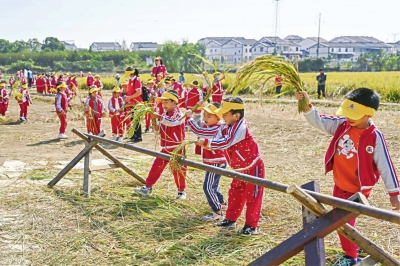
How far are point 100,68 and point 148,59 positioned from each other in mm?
9790

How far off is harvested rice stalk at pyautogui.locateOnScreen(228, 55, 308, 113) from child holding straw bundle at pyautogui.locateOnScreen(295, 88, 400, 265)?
0.31 feet

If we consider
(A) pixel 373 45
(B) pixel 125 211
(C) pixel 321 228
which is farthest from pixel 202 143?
(A) pixel 373 45

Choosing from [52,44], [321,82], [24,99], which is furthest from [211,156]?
[52,44]

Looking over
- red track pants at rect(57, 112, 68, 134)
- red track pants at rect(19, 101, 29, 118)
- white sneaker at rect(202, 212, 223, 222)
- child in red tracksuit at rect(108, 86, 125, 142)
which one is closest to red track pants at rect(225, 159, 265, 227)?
white sneaker at rect(202, 212, 223, 222)

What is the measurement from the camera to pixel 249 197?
→ 5.08 meters

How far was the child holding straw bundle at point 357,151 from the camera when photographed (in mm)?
3824

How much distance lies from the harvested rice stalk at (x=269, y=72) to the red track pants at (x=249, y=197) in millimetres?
1119

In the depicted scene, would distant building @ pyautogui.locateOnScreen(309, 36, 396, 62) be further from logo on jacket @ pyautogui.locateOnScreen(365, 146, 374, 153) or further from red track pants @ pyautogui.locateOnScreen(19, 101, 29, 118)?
logo on jacket @ pyautogui.locateOnScreen(365, 146, 374, 153)

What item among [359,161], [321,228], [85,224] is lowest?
[85,224]

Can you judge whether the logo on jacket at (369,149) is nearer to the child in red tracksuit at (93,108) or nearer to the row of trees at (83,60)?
the child in red tracksuit at (93,108)

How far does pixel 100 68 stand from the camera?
60.3 m

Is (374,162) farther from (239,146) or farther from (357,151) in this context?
(239,146)

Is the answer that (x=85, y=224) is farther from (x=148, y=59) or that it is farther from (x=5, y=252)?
(x=148, y=59)

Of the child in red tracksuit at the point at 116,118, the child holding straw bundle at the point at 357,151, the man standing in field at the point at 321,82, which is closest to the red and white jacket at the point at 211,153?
the child holding straw bundle at the point at 357,151
